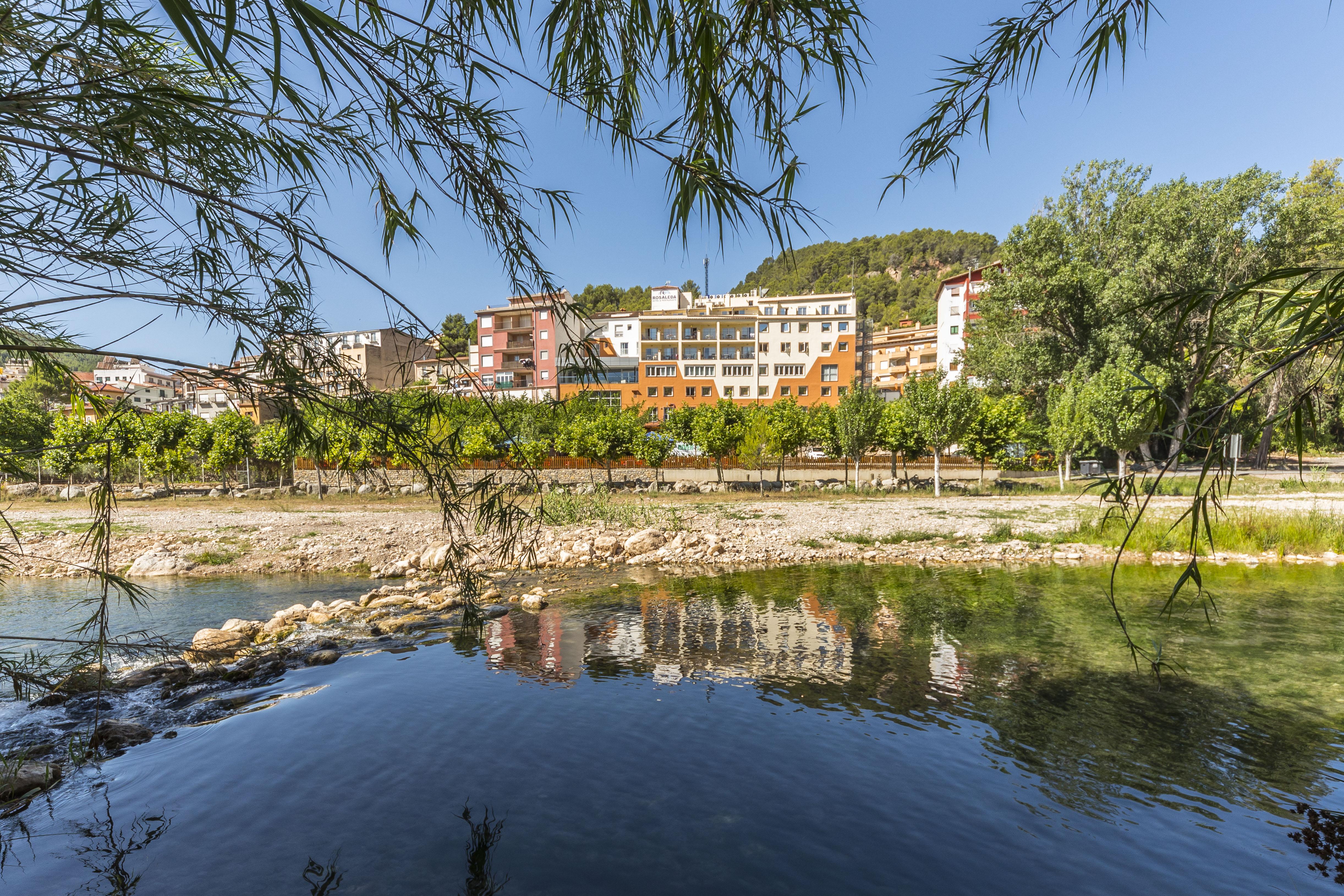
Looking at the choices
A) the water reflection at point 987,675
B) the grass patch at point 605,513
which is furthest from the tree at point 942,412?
the water reflection at point 987,675

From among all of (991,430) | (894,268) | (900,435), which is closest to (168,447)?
(900,435)

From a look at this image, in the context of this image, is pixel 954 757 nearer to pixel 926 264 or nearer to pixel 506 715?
pixel 506 715

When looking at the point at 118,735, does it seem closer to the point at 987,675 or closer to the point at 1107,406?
the point at 987,675

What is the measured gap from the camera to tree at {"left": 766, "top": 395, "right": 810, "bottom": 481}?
133 ft

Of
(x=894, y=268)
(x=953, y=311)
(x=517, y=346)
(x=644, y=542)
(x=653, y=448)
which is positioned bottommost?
(x=644, y=542)

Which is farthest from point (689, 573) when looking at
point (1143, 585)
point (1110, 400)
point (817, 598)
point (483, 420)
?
point (1110, 400)

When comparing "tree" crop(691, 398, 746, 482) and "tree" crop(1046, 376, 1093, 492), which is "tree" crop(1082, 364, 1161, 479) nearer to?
"tree" crop(1046, 376, 1093, 492)

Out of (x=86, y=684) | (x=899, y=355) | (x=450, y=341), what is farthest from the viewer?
(x=899, y=355)

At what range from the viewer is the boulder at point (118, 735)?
24.0 feet

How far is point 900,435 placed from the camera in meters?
39.4

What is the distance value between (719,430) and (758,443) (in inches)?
144

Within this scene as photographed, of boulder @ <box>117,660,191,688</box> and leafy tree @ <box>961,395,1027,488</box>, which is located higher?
leafy tree @ <box>961,395,1027,488</box>

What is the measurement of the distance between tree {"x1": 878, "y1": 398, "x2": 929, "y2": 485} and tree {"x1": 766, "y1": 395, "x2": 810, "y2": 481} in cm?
470

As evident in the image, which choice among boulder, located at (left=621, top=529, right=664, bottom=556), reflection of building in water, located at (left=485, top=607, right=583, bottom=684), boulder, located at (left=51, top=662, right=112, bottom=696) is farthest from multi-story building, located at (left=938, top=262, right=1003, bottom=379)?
boulder, located at (left=51, top=662, right=112, bottom=696)
